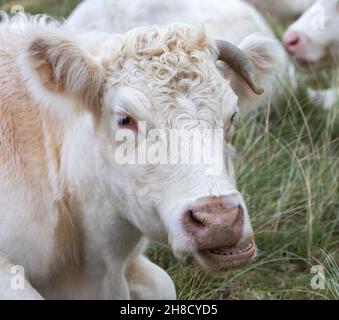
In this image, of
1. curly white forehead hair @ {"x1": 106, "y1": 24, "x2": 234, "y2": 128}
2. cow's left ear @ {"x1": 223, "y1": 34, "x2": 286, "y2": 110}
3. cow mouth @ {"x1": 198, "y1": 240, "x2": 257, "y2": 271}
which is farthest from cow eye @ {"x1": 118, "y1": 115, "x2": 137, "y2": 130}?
cow's left ear @ {"x1": 223, "y1": 34, "x2": 286, "y2": 110}

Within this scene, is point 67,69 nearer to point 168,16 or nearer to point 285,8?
point 168,16

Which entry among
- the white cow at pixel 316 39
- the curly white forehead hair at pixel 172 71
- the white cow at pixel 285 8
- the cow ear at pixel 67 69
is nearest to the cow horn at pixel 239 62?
the curly white forehead hair at pixel 172 71

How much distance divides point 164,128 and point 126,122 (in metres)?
0.26

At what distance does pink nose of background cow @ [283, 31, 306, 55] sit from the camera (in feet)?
34.8

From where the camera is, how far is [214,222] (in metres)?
4.77

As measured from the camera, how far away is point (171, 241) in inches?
197

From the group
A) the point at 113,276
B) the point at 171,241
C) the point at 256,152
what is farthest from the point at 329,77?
the point at 171,241

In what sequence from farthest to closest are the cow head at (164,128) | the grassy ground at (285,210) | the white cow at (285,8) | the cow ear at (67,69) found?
1. the white cow at (285,8)
2. the grassy ground at (285,210)
3. the cow ear at (67,69)
4. the cow head at (164,128)

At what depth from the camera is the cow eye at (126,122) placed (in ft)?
17.2

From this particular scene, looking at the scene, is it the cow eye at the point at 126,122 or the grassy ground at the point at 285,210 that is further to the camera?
the grassy ground at the point at 285,210

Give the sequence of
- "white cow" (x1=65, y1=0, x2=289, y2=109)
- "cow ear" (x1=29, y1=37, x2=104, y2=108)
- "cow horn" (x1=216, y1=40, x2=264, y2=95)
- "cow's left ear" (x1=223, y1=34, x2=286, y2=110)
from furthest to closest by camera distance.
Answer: "white cow" (x1=65, y1=0, x2=289, y2=109) < "cow's left ear" (x1=223, y1=34, x2=286, y2=110) < "cow horn" (x1=216, y1=40, x2=264, y2=95) < "cow ear" (x1=29, y1=37, x2=104, y2=108)

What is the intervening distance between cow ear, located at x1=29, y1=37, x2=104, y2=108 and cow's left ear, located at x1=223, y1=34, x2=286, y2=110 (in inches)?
37.8

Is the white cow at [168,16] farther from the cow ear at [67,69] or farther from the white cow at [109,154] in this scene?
the cow ear at [67,69]

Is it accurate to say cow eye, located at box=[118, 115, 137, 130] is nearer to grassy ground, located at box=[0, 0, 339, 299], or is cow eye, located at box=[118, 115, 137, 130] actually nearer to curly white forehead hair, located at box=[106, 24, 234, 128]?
curly white forehead hair, located at box=[106, 24, 234, 128]
